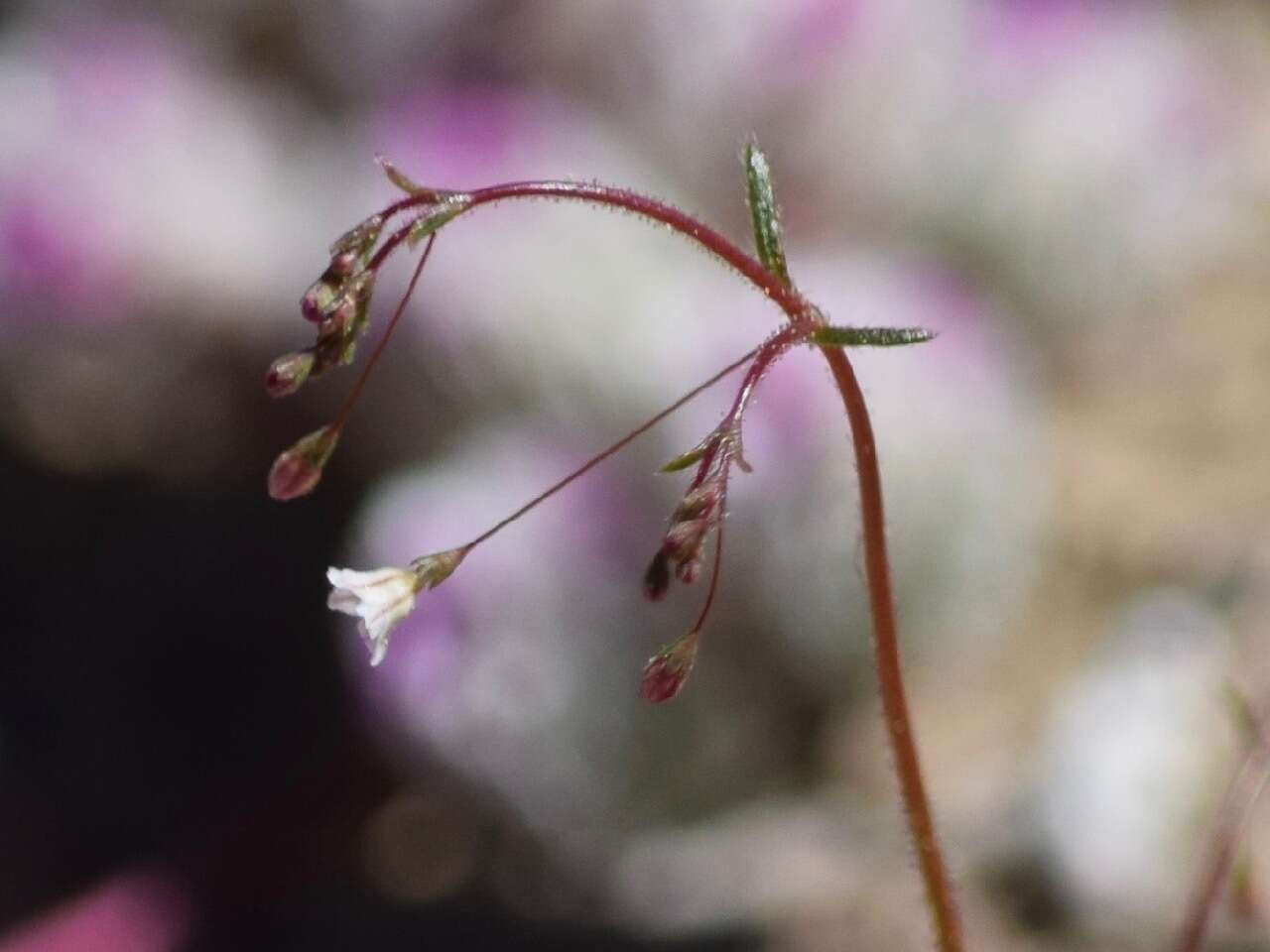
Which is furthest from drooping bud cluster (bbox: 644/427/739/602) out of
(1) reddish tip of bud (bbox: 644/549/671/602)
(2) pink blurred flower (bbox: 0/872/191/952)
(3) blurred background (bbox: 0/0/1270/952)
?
(2) pink blurred flower (bbox: 0/872/191/952)

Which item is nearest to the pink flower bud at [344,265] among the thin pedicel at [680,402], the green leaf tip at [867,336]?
the thin pedicel at [680,402]

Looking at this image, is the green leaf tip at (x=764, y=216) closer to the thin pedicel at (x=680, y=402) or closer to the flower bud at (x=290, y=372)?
the thin pedicel at (x=680, y=402)

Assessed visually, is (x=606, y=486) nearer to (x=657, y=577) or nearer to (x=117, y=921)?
(x=117, y=921)

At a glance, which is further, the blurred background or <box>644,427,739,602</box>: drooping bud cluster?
the blurred background

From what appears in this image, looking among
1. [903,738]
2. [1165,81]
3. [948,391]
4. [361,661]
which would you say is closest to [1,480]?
[361,661]

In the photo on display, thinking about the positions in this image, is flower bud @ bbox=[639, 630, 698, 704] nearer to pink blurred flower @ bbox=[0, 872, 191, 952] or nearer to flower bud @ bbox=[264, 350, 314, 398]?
flower bud @ bbox=[264, 350, 314, 398]

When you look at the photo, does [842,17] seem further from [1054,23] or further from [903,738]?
[903,738]

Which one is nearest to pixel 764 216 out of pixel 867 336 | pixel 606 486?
pixel 867 336

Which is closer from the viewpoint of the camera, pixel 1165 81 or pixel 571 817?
pixel 571 817
